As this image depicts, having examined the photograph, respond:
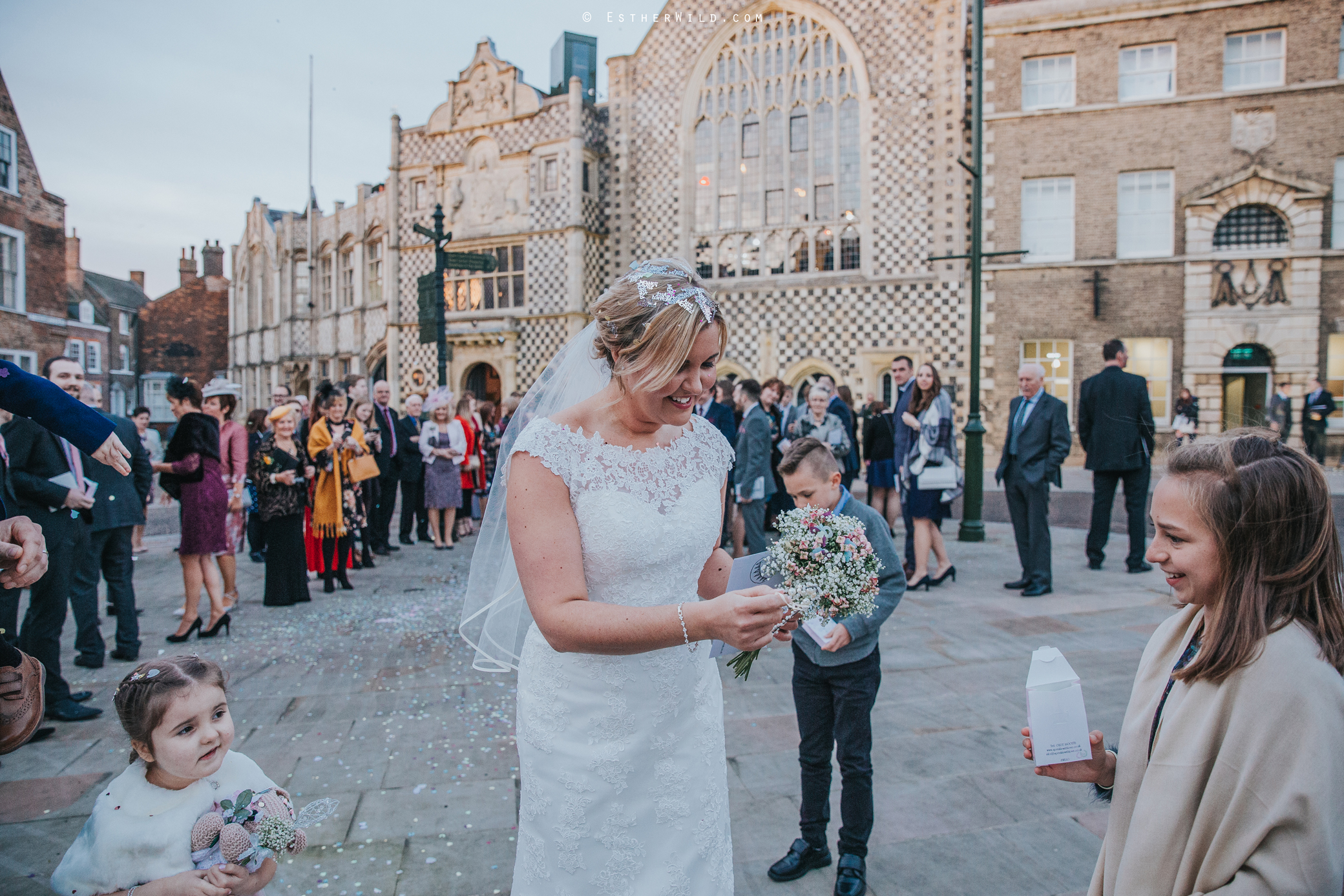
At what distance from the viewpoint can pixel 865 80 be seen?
17500mm

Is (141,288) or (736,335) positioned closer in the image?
(736,335)

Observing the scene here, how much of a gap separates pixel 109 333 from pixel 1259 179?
42.0m

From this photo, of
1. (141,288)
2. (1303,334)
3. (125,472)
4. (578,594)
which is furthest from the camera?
(141,288)

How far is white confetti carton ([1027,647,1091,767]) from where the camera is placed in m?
1.40

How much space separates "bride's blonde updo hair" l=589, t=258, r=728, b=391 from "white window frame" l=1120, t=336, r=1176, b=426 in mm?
17807

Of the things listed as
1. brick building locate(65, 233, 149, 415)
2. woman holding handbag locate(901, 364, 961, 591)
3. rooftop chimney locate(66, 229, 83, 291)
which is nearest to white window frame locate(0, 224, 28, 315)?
rooftop chimney locate(66, 229, 83, 291)

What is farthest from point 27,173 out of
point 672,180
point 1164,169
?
point 1164,169

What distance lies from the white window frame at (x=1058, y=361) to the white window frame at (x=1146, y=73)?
5.35 m

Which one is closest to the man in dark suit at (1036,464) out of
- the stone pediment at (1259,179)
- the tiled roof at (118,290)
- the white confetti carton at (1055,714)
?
the white confetti carton at (1055,714)

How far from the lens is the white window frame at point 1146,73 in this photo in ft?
53.5

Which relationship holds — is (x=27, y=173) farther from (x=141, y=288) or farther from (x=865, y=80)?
(x=141, y=288)

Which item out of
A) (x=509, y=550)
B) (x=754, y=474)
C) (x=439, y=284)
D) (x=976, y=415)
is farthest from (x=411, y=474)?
(x=509, y=550)

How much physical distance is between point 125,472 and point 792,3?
19306 mm

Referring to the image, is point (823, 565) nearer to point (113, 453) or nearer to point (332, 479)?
point (113, 453)
